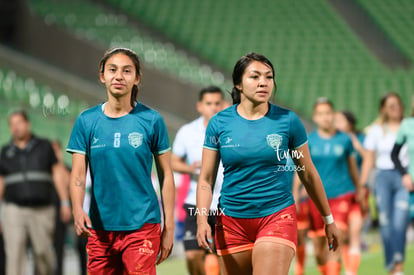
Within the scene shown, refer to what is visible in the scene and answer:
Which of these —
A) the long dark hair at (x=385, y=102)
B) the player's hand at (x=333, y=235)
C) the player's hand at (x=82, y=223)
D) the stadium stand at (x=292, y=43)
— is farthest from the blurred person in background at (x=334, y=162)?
the stadium stand at (x=292, y=43)

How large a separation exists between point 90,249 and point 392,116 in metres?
6.63

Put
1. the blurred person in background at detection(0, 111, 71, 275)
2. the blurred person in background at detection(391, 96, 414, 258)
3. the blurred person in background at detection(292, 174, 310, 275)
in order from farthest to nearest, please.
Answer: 1. the blurred person in background at detection(292, 174, 310, 275)
2. the blurred person in background at detection(0, 111, 71, 275)
3. the blurred person in background at detection(391, 96, 414, 258)

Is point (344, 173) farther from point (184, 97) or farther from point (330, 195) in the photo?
point (184, 97)

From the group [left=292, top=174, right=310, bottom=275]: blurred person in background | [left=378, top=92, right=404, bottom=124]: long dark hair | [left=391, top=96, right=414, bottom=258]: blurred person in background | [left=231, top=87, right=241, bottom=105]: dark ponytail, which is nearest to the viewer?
[left=231, top=87, right=241, bottom=105]: dark ponytail

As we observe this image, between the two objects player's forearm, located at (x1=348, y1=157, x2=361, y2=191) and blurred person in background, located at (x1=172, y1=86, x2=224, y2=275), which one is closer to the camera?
blurred person in background, located at (x1=172, y1=86, x2=224, y2=275)

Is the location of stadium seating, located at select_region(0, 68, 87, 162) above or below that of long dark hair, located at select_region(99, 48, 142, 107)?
above

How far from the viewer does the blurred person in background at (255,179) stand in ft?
19.3

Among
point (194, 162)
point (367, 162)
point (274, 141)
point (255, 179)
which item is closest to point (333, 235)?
point (255, 179)

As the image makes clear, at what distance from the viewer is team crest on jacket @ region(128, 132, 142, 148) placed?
5.89m

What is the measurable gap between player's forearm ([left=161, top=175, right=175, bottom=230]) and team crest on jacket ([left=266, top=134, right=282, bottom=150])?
755mm

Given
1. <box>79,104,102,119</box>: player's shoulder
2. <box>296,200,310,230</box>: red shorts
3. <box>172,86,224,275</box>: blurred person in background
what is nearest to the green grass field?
<box>296,200,310,230</box>: red shorts

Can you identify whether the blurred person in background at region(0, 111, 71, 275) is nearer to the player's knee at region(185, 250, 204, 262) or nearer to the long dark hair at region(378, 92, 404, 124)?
the player's knee at region(185, 250, 204, 262)

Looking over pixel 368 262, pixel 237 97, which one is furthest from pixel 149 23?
pixel 237 97

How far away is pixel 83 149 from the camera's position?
593 centimetres
